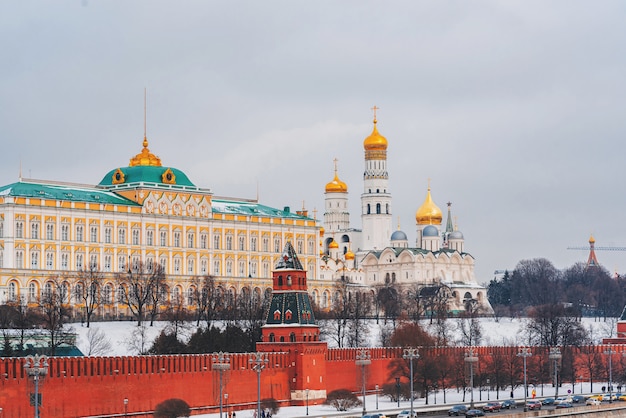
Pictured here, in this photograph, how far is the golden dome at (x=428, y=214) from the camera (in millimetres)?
183875

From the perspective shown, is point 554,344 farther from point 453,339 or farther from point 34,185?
point 34,185

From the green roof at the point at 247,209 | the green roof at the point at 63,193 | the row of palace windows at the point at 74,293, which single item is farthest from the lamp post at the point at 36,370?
the green roof at the point at 247,209

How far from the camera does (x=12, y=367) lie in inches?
2936

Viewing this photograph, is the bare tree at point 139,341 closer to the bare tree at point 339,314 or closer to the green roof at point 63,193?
the bare tree at point 339,314

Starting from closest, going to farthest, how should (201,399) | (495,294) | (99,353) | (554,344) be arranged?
(201,399) < (99,353) < (554,344) < (495,294)

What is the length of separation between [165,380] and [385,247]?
94.5 metres

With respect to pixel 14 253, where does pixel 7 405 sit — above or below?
below

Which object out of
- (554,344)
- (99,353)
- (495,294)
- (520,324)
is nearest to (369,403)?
(99,353)

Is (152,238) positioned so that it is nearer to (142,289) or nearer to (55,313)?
(142,289)

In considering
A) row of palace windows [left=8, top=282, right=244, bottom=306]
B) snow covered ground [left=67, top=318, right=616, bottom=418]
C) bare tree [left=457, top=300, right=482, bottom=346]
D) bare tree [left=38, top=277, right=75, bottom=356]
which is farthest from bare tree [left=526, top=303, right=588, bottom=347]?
bare tree [left=38, top=277, right=75, bottom=356]

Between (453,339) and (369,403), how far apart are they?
110 ft

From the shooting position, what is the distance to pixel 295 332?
90500mm

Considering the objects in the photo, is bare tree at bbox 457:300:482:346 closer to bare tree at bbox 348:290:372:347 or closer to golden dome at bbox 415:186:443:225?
bare tree at bbox 348:290:372:347

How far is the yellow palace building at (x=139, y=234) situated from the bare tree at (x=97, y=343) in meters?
12.3
